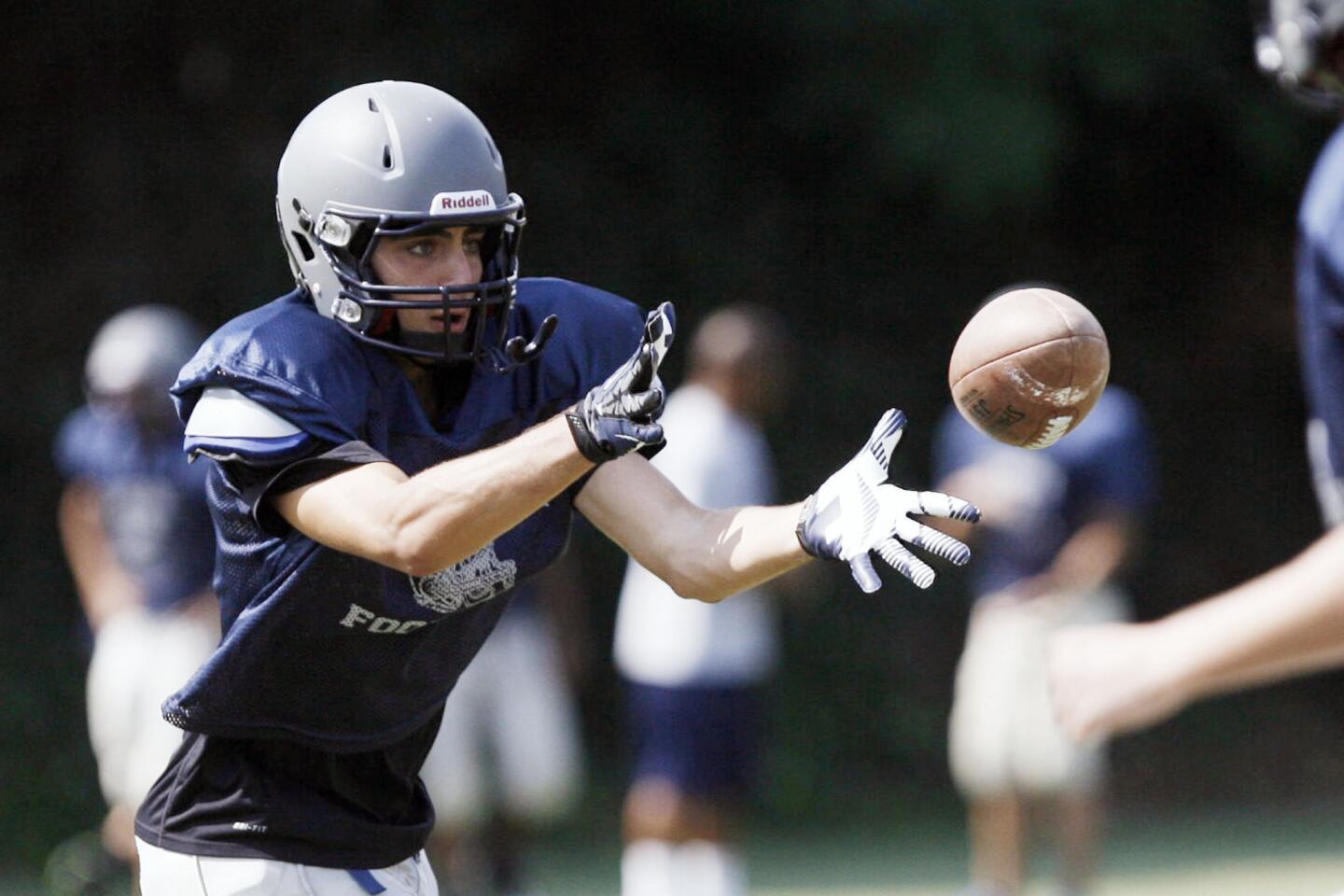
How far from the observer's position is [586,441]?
2.86 m

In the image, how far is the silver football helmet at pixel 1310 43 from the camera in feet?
8.26

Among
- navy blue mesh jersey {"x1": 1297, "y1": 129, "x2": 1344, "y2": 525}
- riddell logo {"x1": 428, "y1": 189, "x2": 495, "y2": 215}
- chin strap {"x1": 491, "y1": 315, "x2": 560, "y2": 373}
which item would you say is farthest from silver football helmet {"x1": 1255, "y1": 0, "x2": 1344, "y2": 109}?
riddell logo {"x1": 428, "y1": 189, "x2": 495, "y2": 215}

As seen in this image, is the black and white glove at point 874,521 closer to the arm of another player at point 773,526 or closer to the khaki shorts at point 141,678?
the arm of another player at point 773,526

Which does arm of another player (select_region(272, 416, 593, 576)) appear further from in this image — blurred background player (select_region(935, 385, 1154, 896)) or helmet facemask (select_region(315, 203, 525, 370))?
blurred background player (select_region(935, 385, 1154, 896))

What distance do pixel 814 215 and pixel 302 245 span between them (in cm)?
754

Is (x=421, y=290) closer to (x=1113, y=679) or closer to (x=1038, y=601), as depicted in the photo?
(x=1113, y=679)

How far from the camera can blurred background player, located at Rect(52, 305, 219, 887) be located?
6.87 metres

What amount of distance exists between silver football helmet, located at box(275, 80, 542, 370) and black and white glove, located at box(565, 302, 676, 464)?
36 centimetres

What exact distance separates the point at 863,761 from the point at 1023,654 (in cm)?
314

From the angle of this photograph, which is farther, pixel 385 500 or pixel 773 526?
pixel 773 526

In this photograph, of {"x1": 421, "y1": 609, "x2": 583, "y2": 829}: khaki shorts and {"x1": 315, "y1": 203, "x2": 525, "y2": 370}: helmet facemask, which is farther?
{"x1": 421, "y1": 609, "x2": 583, "y2": 829}: khaki shorts

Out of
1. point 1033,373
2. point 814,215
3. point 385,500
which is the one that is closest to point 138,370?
point 385,500

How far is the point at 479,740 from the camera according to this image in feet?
24.4

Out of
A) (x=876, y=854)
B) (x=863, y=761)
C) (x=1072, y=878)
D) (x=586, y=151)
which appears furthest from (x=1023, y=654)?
(x=586, y=151)
